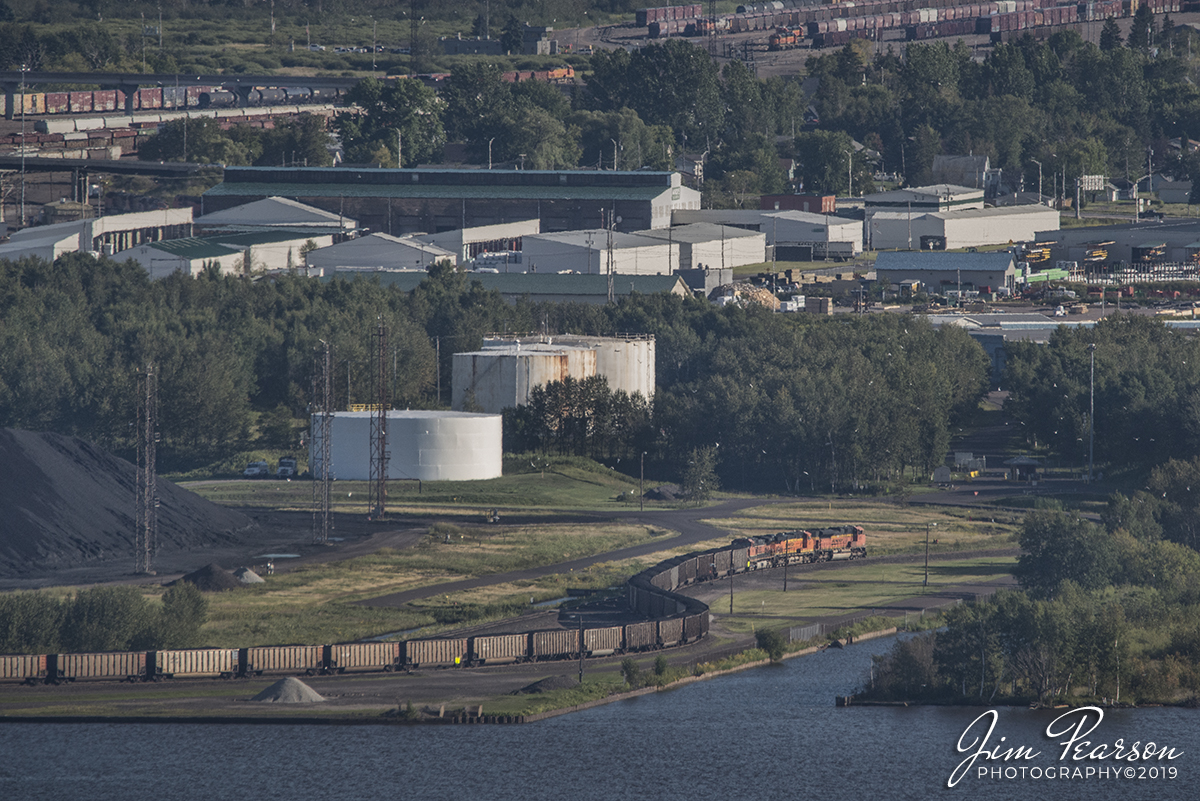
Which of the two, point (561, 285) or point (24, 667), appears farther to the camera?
point (561, 285)

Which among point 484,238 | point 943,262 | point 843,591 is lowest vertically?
point 843,591

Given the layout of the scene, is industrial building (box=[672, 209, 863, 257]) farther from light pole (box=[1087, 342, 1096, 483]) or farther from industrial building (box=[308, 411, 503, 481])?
industrial building (box=[308, 411, 503, 481])

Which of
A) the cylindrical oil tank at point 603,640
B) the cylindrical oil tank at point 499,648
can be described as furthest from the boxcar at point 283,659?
the cylindrical oil tank at point 603,640

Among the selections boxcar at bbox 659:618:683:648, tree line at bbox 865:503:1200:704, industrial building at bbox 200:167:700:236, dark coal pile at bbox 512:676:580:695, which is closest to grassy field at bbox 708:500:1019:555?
boxcar at bbox 659:618:683:648

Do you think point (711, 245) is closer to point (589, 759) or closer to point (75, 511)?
point (75, 511)

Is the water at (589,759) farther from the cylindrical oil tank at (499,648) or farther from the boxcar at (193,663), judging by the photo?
the cylindrical oil tank at (499,648)

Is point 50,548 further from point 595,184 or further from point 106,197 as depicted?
point 106,197

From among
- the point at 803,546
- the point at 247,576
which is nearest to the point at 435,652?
the point at 247,576

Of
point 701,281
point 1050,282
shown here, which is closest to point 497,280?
point 701,281
